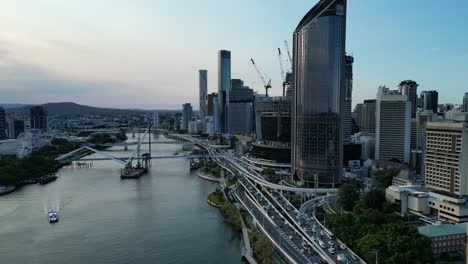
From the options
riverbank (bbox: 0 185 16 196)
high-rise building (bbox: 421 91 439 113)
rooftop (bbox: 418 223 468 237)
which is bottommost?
riverbank (bbox: 0 185 16 196)

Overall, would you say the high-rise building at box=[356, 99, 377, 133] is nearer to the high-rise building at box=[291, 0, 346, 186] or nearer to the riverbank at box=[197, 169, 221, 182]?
the high-rise building at box=[291, 0, 346, 186]

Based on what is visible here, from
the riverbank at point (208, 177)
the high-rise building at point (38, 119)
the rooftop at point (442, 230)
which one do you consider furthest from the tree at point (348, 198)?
the high-rise building at point (38, 119)

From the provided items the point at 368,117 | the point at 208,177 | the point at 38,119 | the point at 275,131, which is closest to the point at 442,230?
the point at 208,177

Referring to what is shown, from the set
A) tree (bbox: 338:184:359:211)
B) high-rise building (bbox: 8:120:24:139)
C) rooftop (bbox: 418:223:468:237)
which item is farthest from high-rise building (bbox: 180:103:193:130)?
rooftop (bbox: 418:223:468:237)

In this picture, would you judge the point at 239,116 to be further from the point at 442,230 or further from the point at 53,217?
the point at 442,230

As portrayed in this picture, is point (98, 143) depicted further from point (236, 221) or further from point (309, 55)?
point (236, 221)

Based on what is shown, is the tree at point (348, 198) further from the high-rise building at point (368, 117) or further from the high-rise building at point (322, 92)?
the high-rise building at point (368, 117)

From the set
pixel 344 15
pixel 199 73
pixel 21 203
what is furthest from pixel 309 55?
pixel 199 73
